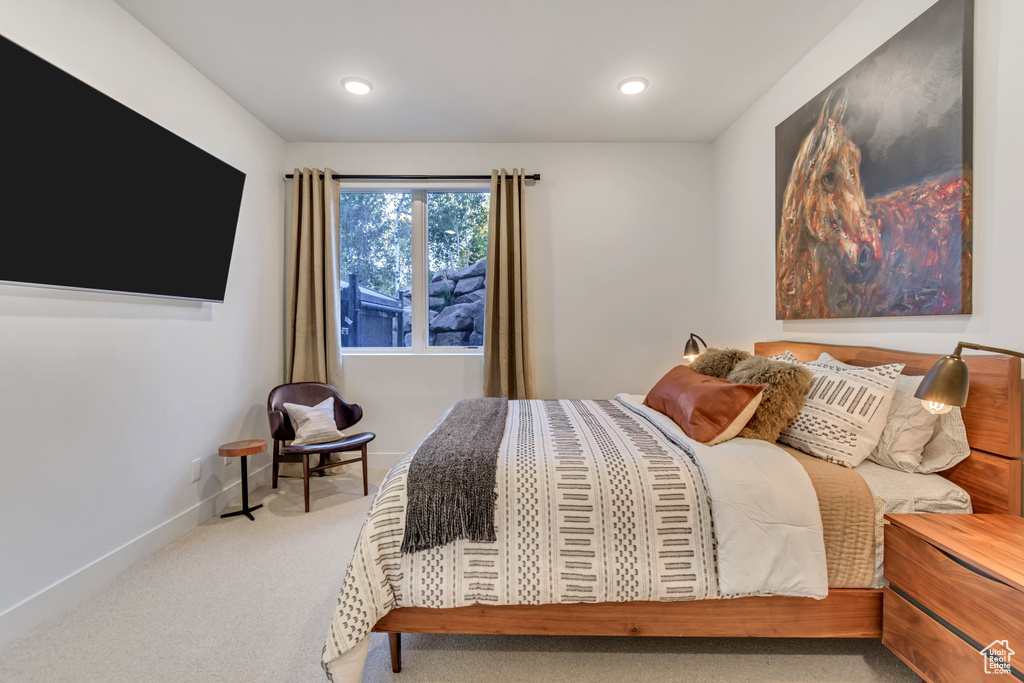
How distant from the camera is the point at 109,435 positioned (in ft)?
6.96

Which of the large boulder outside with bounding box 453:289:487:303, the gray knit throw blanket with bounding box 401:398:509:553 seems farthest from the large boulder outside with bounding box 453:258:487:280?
the gray knit throw blanket with bounding box 401:398:509:553

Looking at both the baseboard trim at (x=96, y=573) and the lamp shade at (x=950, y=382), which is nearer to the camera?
the lamp shade at (x=950, y=382)

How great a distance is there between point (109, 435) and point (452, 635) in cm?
191

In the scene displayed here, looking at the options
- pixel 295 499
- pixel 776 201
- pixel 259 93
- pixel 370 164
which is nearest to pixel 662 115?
pixel 776 201

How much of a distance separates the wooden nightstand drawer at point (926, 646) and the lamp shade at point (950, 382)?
64 cm

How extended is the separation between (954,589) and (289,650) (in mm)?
2148

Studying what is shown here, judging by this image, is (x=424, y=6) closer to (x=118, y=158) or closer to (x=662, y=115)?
(x=118, y=158)

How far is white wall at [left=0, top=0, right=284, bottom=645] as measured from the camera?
1755 millimetres

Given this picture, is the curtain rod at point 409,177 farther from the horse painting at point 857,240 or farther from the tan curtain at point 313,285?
the horse painting at point 857,240

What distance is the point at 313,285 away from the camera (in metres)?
3.60

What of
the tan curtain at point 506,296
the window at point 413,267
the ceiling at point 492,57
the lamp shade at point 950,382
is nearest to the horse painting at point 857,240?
the lamp shade at point 950,382

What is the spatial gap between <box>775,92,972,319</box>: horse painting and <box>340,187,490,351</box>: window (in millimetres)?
2313

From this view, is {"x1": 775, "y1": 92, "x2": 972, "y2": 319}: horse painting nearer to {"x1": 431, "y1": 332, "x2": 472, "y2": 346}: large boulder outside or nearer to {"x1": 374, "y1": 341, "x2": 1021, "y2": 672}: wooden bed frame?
{"x1": 374, "y1": 341, "x2": 1021, "y2": 672}: wooden bed frame

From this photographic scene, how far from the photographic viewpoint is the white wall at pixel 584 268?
368 cm
